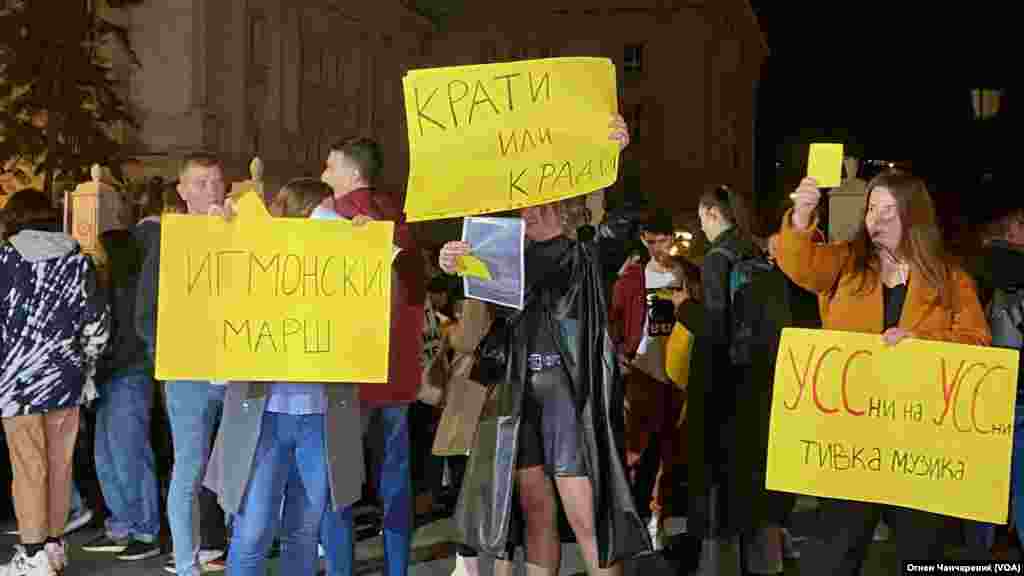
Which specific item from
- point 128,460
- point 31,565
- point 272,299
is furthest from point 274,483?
point 128,460

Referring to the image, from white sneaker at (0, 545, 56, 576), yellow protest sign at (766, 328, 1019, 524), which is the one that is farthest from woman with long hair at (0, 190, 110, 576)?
yellow protest sign at (766, 328, 1019, 524)

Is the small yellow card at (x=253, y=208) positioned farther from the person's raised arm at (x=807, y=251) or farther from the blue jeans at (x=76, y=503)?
the blue jeans at (x=76, y=503)

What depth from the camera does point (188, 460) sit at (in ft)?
17.6

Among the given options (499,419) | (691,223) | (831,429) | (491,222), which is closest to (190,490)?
(499,419)

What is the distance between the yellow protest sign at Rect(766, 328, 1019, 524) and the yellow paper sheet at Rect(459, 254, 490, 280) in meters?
1.05

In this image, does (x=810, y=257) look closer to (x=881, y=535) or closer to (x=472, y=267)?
(x=472, y=267)

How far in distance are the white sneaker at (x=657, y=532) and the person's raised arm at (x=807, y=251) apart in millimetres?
2924

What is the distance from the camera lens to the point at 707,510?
5.81 meters

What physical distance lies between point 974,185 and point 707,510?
27.0 feet

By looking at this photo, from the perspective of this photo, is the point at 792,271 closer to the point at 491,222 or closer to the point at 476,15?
the point at 491,222

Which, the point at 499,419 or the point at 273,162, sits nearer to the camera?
the point at 499,419

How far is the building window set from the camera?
2438cm

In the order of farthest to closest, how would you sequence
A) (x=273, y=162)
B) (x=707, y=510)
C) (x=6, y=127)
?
(x=273, y=162) → (x=6, y=127) → (x=707, y=510)

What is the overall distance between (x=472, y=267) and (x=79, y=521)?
3.94 m
